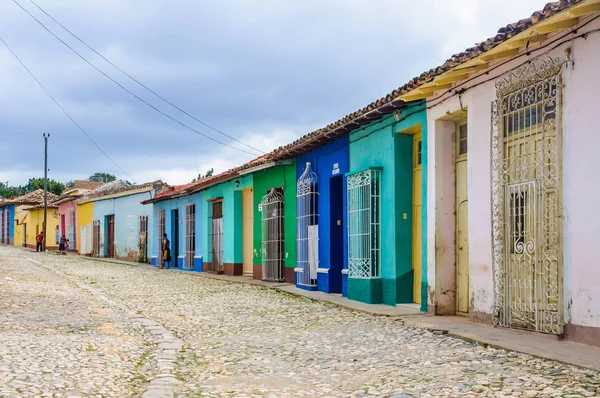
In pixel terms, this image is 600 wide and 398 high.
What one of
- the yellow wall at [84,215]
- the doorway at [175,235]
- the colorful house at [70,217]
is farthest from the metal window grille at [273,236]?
the colorful house at [70,217]

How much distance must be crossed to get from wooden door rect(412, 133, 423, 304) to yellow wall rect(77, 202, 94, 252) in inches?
1195

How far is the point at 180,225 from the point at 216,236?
14.5ft

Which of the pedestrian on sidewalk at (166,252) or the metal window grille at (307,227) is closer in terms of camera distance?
the metal window grille at (307,227)

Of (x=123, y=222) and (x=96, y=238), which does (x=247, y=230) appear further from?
(x=96, y=238)

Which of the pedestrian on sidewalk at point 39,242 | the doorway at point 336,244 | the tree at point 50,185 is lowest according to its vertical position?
the pedestrian on sidewalk at point 39,242

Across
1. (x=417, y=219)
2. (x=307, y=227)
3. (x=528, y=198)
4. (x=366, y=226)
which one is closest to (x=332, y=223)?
(x=307, y=227)

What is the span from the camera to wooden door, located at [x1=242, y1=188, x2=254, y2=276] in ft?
65.0

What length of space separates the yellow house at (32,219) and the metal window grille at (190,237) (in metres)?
24.2

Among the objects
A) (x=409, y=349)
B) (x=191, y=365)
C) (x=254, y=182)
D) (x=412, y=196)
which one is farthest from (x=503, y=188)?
(x=254, y=182)

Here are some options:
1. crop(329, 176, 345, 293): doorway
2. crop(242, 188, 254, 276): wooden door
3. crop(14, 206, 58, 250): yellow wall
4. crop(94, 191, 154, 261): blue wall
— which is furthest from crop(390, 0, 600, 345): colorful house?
crop(14, 206, 58, 250): yellow wall

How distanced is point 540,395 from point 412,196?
21.4ft

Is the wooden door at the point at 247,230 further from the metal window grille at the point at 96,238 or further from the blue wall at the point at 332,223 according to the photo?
the metal window grille at the point at 96,238

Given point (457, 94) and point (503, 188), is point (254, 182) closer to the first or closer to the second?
point (457, 94)

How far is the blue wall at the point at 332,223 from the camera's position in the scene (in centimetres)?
1325
